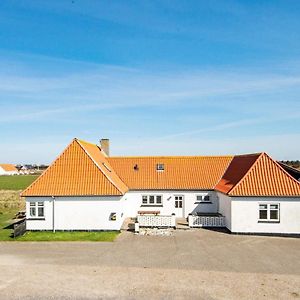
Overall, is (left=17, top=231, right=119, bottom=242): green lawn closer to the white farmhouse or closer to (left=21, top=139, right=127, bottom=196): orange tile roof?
the white farmhouse

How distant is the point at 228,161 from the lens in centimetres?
3716

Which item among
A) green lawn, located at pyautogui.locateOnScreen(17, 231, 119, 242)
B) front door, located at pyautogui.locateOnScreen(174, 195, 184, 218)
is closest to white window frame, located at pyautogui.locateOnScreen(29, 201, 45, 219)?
green lawn, located at pyautogui.locateOnScreen(17, 231, 119, 242)

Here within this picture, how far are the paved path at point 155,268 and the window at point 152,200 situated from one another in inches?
343

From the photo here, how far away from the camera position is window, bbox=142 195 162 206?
34.8 m

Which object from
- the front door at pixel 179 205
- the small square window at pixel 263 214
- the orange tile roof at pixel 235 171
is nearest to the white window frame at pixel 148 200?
the front door at pixel 179 205

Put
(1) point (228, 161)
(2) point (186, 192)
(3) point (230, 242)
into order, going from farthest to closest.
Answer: (1) point (228, 161) < (2) point (186, 192) < (3) point (230, 242)

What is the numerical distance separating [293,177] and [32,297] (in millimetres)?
20632

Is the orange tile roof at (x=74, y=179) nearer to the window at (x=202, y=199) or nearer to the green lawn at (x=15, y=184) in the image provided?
the window at (x=202, y=199)

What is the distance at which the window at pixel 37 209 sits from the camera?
28.5 metres

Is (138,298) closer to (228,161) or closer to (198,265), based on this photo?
(198,265)

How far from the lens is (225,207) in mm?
30062

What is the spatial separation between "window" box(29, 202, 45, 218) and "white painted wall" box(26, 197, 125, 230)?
1.03 feet

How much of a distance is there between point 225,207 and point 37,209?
574 inches

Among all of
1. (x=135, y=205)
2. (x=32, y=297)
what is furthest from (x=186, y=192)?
(x=32, y=297)
